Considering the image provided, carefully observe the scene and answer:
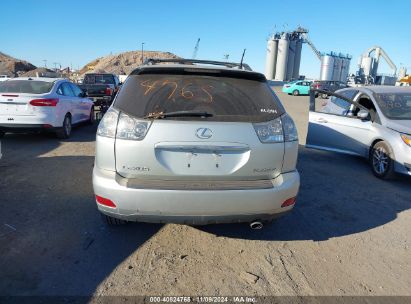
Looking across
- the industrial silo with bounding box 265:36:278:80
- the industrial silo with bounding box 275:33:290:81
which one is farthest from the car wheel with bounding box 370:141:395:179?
Result: the industrial silo with bounding box 265:36:278:80

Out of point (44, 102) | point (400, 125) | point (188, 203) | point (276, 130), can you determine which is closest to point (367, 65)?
point (400, 125)

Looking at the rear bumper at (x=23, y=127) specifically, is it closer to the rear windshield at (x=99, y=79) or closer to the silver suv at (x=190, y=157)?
the silver suv at (x=190, y=157)

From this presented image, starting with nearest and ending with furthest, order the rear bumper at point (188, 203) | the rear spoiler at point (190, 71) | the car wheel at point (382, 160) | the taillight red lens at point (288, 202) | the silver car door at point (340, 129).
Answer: the rear bumper at point (188, 203) < the taillight red lens at point (288, 202) < the rear spoiler at point (190, 71) < the car wheel at point (382, 160) < the silver car door at point (340, 129)

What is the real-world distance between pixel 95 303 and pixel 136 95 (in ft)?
5.80

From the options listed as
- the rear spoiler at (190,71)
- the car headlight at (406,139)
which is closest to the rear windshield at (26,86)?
the rear spoiler at (190,71)

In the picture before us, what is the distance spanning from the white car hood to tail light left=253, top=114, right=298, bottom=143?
3.44m

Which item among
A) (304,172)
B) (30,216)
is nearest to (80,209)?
(30,216)

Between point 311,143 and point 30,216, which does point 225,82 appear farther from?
point 311,143

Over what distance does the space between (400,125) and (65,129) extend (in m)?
7.52

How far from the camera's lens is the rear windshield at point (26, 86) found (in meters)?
8.12

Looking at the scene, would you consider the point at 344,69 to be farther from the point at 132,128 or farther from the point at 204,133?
the point at 132,128

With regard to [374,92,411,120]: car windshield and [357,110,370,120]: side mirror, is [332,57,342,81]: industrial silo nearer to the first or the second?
[374,92,411,120]: car windshield

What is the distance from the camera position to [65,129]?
28.5 feet

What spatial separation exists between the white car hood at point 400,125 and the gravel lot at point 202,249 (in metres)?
1.12
